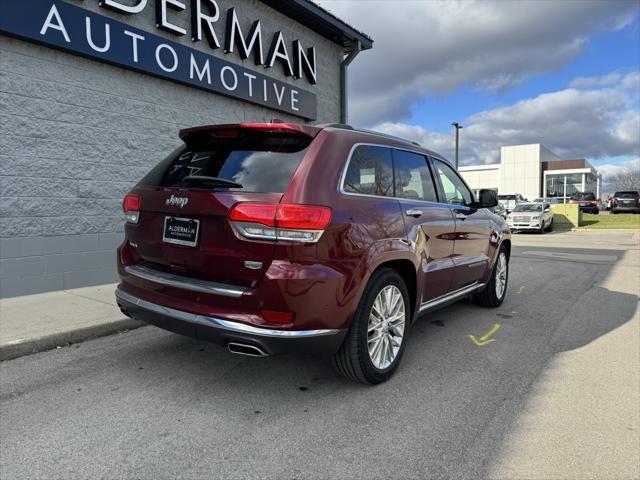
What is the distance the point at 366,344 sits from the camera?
10.5 ft

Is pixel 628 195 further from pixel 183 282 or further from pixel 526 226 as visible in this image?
pixel 183 282

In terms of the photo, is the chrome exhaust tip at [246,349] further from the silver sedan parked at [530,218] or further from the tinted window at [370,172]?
the silver sedan parked at [530,218]

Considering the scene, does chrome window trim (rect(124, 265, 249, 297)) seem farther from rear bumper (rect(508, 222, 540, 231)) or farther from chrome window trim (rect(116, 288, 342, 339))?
rear bumper (rect(508, 222, 540, 231))

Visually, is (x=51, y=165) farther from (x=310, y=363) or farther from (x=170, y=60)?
(x=310, y=363)

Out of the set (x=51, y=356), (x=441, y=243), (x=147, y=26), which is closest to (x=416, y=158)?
(x=441, y=243)

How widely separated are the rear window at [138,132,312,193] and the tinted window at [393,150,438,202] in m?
1.07

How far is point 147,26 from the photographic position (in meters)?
6.91

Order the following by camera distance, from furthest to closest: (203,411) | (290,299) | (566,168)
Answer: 1. (566,168)
2. (203,411)
3. (290,299)

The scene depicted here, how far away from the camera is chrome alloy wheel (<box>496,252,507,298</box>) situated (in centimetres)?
594

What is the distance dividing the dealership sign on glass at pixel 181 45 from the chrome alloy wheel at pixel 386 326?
5.35 m

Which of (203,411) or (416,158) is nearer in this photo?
(203,411)

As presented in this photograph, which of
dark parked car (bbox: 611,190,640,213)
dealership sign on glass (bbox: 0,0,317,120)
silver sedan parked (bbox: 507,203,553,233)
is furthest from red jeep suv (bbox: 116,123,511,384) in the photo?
dark parked car (bbox: 611,190,640,213)

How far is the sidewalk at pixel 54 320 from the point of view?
4.05 meters

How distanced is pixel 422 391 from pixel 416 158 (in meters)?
2.08
